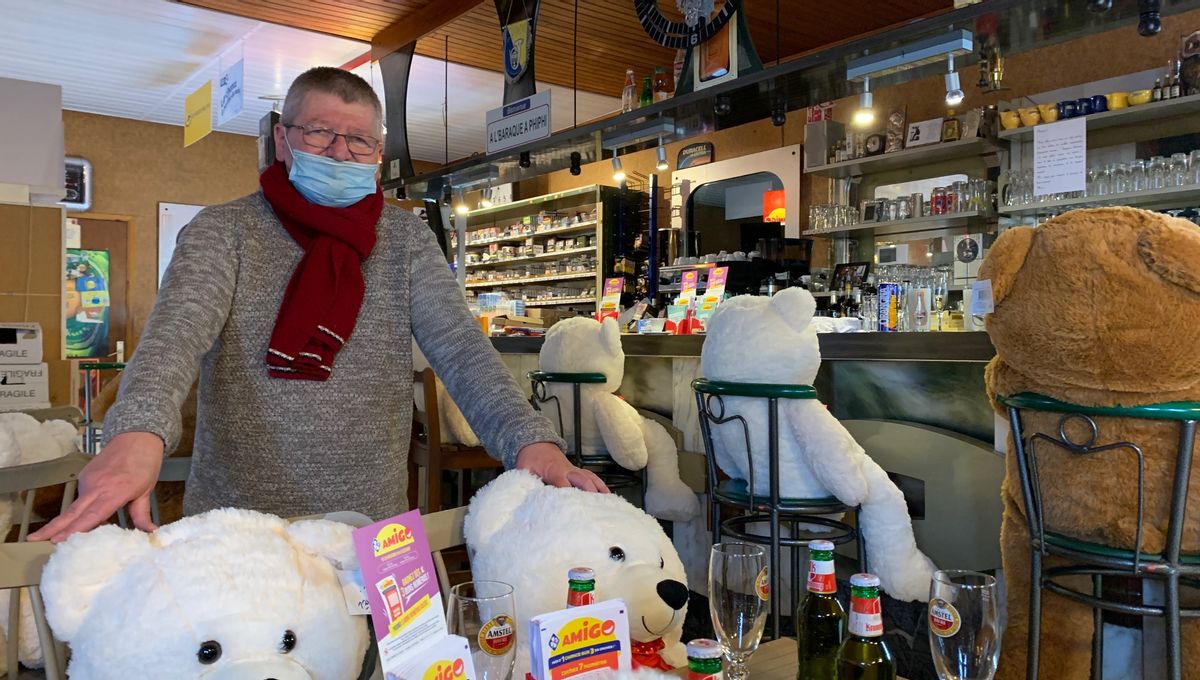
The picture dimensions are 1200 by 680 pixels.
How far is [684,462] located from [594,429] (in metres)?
0.41

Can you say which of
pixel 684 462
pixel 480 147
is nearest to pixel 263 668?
pixel 684 462

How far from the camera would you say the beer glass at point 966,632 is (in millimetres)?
1003

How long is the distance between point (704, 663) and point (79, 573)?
606 mm

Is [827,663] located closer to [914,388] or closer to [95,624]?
[95,624]

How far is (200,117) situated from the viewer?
5.82 metres

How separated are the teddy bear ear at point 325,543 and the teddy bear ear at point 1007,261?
140 cm

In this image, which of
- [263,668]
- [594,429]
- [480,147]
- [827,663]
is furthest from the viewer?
[480,147]

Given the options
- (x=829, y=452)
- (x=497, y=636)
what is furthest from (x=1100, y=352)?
(x=497, y=636)

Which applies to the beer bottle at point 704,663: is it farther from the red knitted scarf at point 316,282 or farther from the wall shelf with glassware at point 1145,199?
the wall shelf with glassware at point 1145,199

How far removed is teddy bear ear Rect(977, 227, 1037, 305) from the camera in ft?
5.86

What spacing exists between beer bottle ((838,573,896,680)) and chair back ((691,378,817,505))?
45.0 inches

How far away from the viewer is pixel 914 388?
9.23 ft

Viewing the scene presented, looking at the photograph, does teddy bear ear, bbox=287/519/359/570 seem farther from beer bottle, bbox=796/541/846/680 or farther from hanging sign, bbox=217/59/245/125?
hanging sign, bbox=217/59/245/125

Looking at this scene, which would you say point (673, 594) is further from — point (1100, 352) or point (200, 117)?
point (200, 117)
